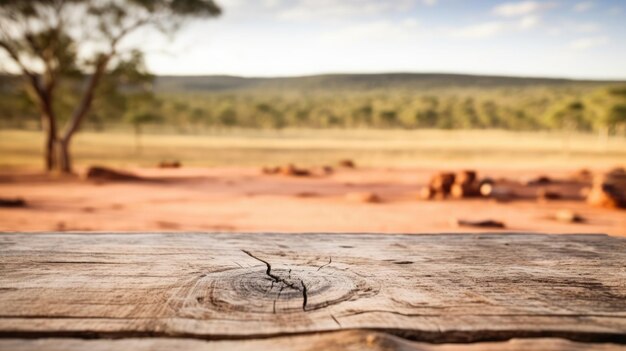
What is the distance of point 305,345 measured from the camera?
71 cm

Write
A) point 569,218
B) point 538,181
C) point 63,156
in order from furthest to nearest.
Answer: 1. point 63,156
2. point 538,181
3. point 569,218

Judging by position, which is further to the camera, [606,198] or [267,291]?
[606,198]

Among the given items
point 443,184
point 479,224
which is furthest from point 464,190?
point 479,224

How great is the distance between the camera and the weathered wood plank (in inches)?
27.5

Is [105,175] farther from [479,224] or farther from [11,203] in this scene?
[479,224]

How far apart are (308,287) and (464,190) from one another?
9.75m

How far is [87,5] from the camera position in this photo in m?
15.1

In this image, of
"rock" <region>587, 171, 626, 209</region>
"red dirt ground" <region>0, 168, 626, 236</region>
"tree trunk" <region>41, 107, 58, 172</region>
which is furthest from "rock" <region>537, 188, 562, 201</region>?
"tree trunk" <region>41, 107, 58, 172</region>

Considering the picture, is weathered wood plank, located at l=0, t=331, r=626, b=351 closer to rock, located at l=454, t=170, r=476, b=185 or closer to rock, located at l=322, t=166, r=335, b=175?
rock, located at l=454, t=170, r=476, b=185

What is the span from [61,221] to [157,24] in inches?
436

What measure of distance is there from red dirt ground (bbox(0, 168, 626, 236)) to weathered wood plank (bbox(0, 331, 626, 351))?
5.31 meters

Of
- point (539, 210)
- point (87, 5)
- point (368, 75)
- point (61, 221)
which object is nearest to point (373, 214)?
point (539, 210)

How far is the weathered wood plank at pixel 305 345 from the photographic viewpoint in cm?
70

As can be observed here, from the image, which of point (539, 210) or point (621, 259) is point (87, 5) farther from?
point (621, 259)
